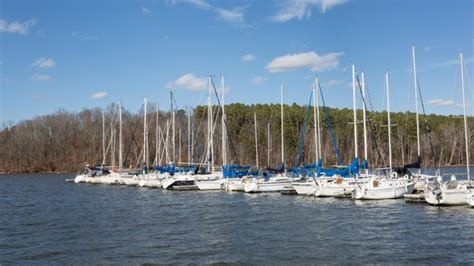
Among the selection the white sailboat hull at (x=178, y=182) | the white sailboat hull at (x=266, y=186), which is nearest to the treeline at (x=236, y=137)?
the white sailboat hull at (x=178, y=182)

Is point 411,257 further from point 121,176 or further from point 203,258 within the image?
point 121,176

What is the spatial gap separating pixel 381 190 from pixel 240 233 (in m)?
19.6

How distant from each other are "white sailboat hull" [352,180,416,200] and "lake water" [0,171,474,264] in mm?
1087

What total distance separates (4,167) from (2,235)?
122848mm

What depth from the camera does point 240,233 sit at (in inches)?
1144

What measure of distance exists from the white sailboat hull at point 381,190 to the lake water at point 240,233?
1.09m

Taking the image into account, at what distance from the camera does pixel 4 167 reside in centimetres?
14100

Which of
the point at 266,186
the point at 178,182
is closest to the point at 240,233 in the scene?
the point at 266,186

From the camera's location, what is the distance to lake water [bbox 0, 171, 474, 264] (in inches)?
899

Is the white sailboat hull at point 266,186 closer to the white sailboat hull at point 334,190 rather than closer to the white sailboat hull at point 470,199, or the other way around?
the white sailboat hull at point 334,190

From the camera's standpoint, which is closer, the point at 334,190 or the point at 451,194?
the point at 451,194

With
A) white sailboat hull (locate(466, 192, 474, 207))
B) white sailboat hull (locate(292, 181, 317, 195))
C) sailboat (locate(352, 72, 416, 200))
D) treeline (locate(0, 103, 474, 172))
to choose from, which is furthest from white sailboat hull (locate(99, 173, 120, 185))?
white sailboat hull (locate(466, 192, 474, 207))

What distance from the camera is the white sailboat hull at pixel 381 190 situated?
43.9m

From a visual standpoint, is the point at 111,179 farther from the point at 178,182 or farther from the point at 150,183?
the point at 178,182
